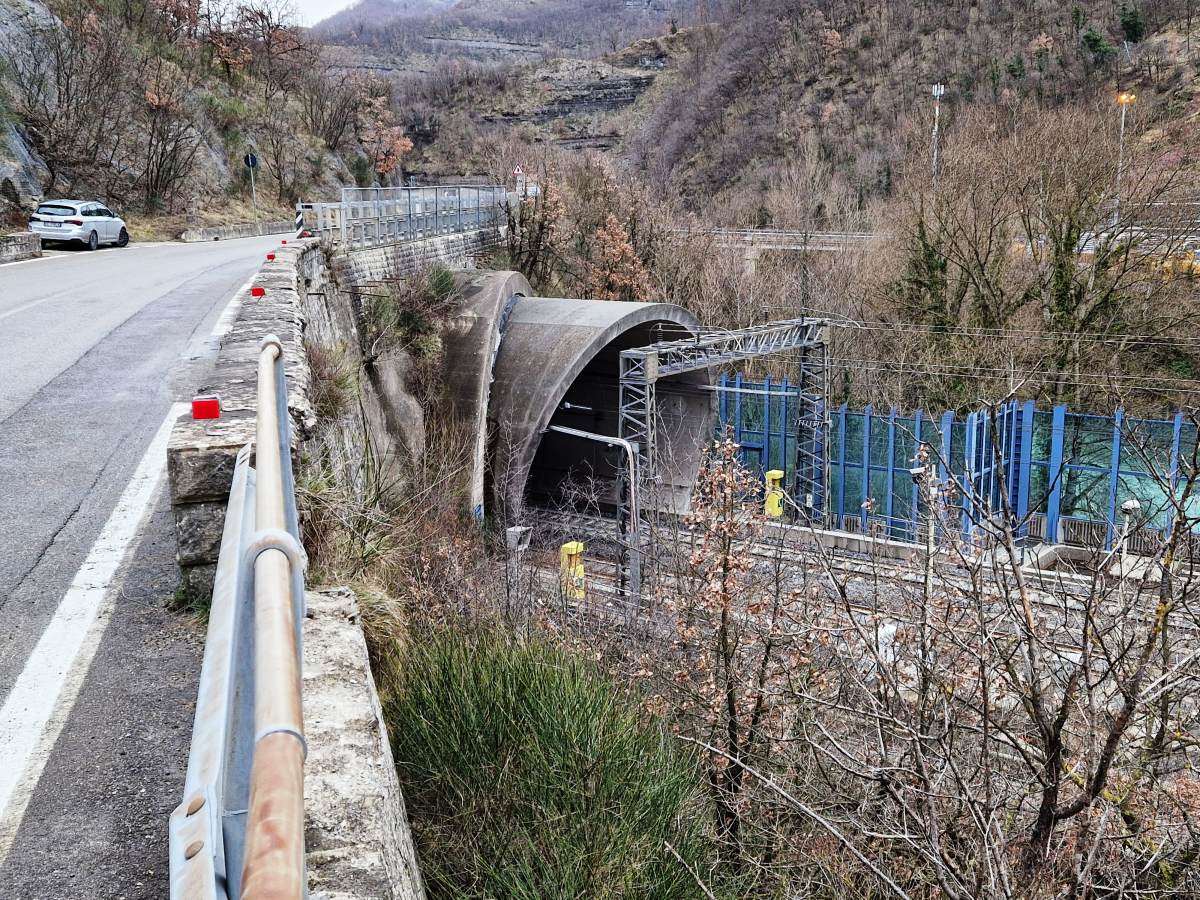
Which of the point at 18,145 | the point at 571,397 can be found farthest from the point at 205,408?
the point at 18,145

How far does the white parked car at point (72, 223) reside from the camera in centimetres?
2309

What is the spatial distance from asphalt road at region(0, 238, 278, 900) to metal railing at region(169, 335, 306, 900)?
1278 millimetres

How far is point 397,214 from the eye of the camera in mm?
22578

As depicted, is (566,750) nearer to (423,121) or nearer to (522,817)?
(522,817)

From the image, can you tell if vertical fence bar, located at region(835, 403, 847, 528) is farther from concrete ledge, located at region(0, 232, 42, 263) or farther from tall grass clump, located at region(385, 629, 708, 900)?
tall grass clump, located at region(385, 629, 708, 900)

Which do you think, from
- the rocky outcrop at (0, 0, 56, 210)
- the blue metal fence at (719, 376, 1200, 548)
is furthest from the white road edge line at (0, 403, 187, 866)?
the rocky outcrop at (0, 0, 56, 210)

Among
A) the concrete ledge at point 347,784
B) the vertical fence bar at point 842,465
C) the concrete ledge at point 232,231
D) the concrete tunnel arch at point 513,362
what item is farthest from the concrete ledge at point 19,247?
the concrete ledge at point 347,784

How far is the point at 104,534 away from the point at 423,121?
84484mm

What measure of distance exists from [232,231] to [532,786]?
32.3m

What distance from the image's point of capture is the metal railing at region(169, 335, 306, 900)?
3.28ft

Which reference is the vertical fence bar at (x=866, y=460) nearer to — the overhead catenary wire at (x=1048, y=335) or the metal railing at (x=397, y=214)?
the overhead catenary wire at (x=1048, y=335)

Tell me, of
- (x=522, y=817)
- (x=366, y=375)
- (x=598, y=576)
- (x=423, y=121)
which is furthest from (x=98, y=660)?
(x=423, y=121)

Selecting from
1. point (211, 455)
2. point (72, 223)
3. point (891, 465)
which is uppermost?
point (72, 223)

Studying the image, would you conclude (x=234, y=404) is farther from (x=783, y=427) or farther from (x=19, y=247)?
(x=783, y=427)
